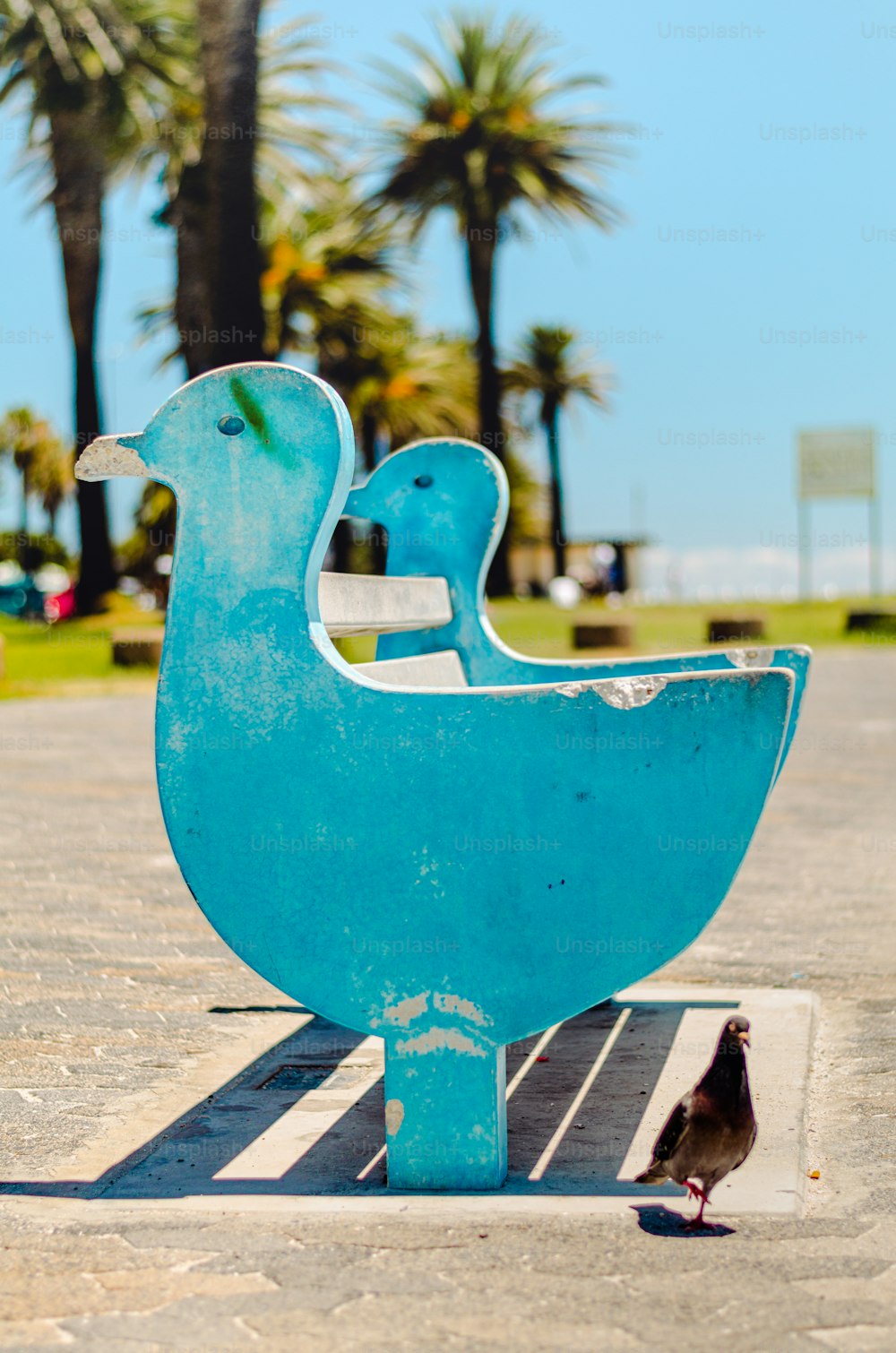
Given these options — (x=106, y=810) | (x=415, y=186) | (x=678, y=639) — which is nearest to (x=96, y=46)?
(x=415, y=186)

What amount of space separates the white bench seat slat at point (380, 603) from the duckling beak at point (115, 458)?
49 centimetres

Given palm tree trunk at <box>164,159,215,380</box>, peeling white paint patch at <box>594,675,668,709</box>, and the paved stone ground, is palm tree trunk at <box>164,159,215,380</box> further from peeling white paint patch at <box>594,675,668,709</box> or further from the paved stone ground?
peeling white paint patch at <box>594,675,668,709</box>

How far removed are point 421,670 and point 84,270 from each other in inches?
1007

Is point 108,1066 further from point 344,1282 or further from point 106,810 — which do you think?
point 106,810

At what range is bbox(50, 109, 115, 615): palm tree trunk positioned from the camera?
27.2 m

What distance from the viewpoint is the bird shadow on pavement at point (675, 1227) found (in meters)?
2.91

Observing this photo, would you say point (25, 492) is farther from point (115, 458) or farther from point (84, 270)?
point (115, 458)

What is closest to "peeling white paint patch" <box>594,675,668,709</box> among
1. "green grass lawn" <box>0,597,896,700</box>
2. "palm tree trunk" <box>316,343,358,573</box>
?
"green grass lawn" <box>0,597,896,700</box>

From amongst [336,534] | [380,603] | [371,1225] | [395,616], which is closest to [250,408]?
[380,603]

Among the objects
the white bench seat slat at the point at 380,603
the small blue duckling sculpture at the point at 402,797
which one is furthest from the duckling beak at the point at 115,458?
the white bench seat slat at the point at 380,603

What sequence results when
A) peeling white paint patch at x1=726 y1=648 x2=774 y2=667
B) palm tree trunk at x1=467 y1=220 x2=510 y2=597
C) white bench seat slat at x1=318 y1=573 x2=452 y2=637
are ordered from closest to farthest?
white bench seat slat at x1=318 y1=573 x2=452 y2=637
peeling white paint patch at x1=726 y1=648 x2=774 y2=667
palm tree trunk at x1=467 y1=220 x2=510 y2=597

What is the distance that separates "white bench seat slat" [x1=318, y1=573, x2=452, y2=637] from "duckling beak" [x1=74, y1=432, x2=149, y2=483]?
0.49m

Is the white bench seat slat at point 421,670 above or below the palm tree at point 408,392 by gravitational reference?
below

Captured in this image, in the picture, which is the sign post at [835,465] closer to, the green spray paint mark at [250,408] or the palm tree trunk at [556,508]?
the palm tree trunk at [556,508]
